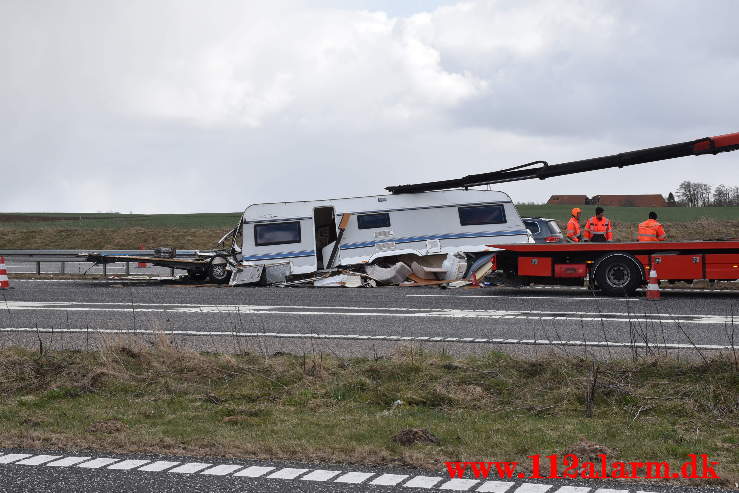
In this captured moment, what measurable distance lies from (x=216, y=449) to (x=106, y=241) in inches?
1779

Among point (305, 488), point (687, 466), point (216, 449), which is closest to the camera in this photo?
point (305, 488)

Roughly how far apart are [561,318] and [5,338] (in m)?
8.19

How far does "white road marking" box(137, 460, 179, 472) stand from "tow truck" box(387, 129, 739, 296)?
551 inches

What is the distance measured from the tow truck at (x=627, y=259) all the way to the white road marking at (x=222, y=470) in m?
13.9

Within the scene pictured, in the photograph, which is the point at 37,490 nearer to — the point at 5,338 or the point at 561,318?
the point at 5,338

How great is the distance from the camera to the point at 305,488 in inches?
201

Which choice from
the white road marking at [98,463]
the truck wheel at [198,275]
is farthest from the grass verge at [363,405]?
the truck wheel at [198,275]

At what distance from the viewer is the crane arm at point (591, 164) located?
18.3 meters

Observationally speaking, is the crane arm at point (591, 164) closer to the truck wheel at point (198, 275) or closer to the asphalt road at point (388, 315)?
the asphalt road at point (388, 315)

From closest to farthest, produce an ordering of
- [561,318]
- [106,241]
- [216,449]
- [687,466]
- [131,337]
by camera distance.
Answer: [687,466] → [216,449] → [131,337] → [561,318] → [106,241]

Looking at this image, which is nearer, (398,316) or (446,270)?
(398,316)

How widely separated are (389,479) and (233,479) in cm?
92

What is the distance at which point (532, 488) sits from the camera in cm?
504

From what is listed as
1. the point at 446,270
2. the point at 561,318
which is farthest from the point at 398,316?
the point at 446,270
